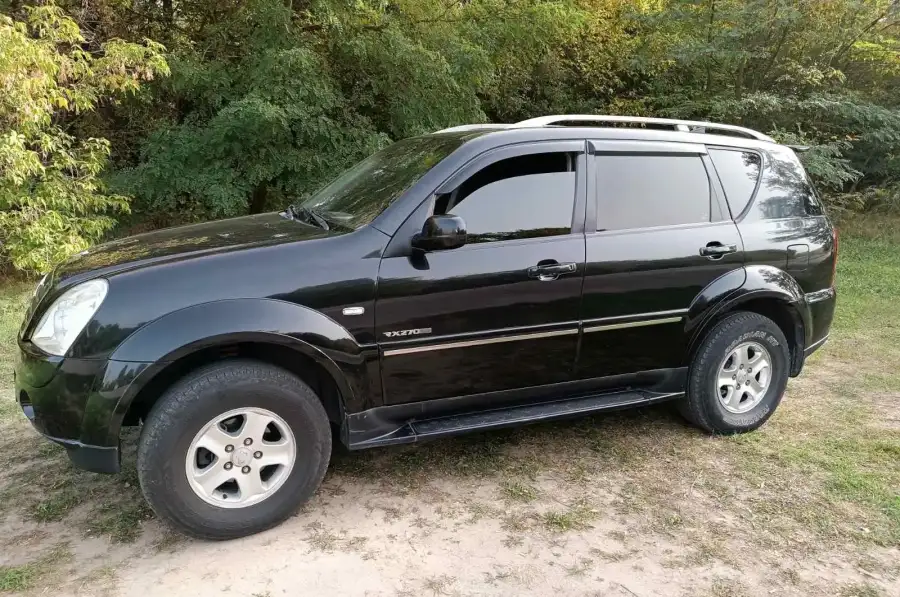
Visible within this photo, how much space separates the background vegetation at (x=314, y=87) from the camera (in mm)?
7277

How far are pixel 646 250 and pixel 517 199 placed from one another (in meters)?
0.79

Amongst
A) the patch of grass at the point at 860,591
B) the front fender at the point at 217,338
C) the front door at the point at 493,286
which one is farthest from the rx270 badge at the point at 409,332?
the patch of grass at the point at 860,591

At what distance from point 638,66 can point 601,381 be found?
9.86 meters

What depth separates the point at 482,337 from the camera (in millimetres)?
3287

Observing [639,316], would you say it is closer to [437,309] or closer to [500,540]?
[437,309]

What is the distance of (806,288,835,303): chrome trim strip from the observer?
419 cm

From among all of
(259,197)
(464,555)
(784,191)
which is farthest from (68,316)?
(259,197)

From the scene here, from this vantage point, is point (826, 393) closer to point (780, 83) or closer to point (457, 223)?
point (457, 223)

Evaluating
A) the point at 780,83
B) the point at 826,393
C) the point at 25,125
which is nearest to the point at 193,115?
the point at 25,125

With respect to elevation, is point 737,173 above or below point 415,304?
above

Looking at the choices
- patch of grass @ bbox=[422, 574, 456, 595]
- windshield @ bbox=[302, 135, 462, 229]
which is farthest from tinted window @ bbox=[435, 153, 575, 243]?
patch of grass @ bbox=[422, 574, 456, 595]

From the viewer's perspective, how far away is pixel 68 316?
2.81 m

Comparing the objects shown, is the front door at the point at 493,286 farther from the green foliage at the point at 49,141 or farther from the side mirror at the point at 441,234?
the green foliage at the point at 49,141

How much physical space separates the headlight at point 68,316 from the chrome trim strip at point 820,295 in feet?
12.9
